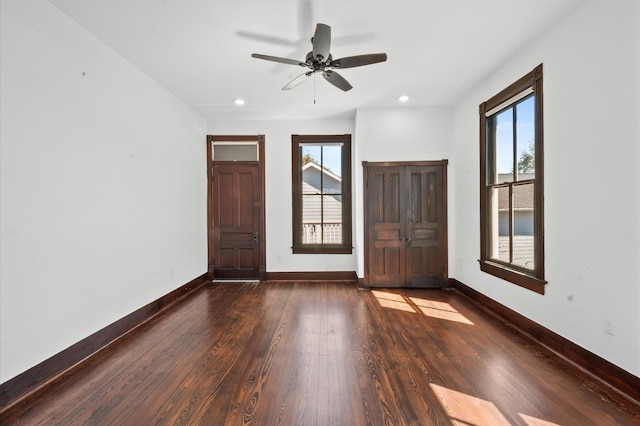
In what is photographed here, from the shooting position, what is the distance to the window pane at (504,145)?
3463 millimetres

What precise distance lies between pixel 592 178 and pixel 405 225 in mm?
2659

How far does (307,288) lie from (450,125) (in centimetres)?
362

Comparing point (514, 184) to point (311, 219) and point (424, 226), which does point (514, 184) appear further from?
point (311, 219)

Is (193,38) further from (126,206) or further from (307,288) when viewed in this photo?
(307,288)

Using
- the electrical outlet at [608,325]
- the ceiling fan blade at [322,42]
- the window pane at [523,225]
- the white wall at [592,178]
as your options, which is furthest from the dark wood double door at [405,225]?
the electrical outlet at [608,325]

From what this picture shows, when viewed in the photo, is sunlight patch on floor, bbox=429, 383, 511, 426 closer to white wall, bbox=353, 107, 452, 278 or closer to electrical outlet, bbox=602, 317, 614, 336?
electrical outlet, bbox=602, 317, 614, 336

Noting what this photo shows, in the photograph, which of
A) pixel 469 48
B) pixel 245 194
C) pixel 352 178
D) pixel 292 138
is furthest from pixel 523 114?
pixel 245 194

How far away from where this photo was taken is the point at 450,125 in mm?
4824

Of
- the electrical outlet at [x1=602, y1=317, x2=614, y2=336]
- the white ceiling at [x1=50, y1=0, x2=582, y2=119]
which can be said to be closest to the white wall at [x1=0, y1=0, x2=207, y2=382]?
the white ceiling at [x1=50, y1=0, x2=582, y2=119]

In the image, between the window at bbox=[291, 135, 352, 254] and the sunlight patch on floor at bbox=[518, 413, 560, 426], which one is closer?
the sunlight patch on floor at bbox=[518, 413, 560, 426]

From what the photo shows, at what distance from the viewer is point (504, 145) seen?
3.60 meters

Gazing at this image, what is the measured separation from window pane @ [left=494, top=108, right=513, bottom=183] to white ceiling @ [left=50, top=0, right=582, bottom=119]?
2.04 feet

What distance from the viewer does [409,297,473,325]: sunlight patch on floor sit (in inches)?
138

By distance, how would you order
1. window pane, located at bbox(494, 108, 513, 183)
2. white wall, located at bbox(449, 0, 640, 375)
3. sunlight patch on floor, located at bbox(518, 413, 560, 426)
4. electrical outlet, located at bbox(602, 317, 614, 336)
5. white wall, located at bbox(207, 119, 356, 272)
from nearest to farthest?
1. sunlight patch on floor, located at bbox(518, 413, 560, 426)
2. white wall, located at bbox(449, 0, 640, 375)
3. electrical outlet, located at bbox(602, 317, 614, 336)
4. window pane, located at bbox(494, 108, 513, 183)
5. white wall, located at bbox(207, 119, 356, 272)
